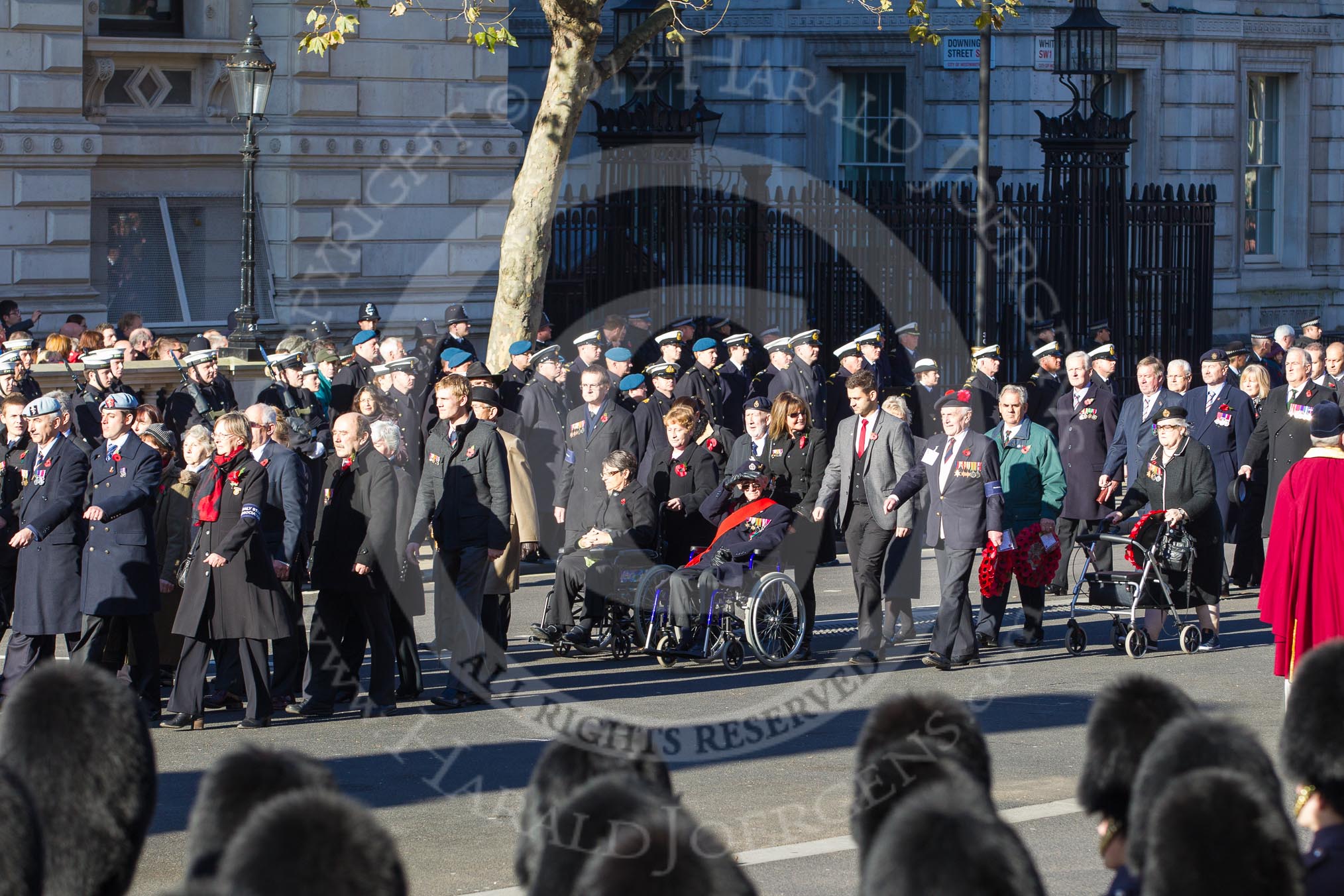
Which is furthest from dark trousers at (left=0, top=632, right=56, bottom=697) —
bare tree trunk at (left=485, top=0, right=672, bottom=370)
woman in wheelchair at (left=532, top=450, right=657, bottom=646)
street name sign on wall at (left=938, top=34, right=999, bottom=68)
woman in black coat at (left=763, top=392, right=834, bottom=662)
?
Answer: street name sign on wall at (left=938, top=34, right=999, bottom=68)

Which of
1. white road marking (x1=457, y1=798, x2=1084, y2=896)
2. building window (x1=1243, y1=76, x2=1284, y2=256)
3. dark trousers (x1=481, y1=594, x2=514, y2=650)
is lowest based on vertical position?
white road marking (x1=457, y1=798, x2=1084, y2=896)

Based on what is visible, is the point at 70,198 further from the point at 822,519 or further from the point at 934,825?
the point at 934,825

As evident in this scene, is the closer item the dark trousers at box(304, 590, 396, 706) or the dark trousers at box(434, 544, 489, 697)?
the dark trousers at box(304, 590, 396, 706)

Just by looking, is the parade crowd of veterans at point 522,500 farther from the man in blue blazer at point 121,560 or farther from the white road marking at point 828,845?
the white road marking at point 828,845

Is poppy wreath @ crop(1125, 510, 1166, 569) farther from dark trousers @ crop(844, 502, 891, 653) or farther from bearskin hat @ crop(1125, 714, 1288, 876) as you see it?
bearskin hat @ crop(1125, 714, 1288, 876)

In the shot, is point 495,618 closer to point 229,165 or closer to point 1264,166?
point 229,165

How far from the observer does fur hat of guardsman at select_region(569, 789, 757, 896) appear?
11.9ft

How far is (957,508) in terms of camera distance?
39.5 ft

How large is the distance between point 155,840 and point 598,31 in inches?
465

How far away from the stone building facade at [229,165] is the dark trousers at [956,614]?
1182 centimetres

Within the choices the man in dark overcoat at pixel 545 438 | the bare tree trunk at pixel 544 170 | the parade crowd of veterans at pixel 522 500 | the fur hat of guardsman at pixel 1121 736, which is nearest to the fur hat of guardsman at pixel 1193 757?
the fur hat of guardsman at pixel 1121 736

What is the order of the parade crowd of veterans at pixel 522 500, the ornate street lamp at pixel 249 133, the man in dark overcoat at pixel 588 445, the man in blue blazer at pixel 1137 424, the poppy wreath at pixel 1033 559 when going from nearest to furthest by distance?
the parade crowd of veterans at pixel 522 500 → the poppy wreath at pixel 1033 559 → the man in dark overcoat at pixel 588 445 → the man in blue blazer at pixel 1137 424 → the ornate street lamp at pixel 249 133

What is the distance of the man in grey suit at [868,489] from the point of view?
12.4 meters

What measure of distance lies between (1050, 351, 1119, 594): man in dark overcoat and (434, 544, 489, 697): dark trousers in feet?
18.6
